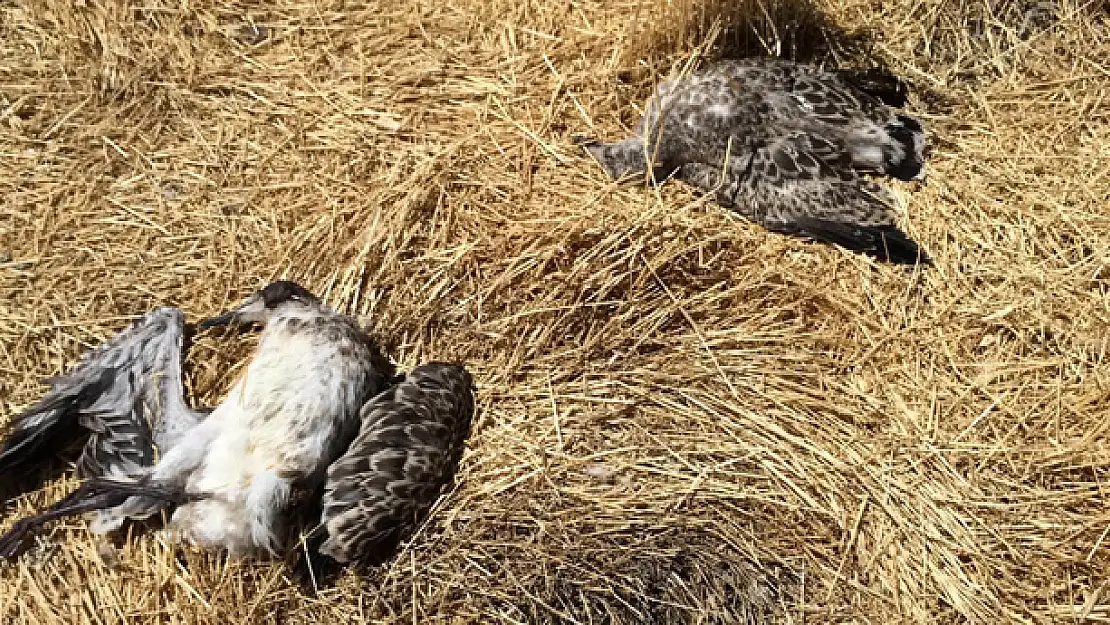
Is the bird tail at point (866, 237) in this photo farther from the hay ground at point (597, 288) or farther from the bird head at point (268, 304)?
the bird head at point (268, 304)

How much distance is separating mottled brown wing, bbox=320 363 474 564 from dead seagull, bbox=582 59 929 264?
53.3 inches

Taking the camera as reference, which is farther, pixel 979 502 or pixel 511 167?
pixel 511 167

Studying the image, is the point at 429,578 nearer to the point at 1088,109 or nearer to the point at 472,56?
the point at 472,56

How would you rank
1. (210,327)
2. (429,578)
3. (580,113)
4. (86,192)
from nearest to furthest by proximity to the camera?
(429,578), (210,327), (86,192), (580,113)

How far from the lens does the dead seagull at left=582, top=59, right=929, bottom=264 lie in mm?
3818

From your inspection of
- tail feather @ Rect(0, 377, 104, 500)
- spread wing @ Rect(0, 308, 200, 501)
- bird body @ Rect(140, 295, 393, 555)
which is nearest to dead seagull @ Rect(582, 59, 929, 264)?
bird body @ Rect(140, 295, 393, 555)

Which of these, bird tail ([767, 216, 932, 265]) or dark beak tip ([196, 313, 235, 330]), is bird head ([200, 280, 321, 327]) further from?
bird tail ([767, 216, 932, 265])

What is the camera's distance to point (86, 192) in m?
3.70

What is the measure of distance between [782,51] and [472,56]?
149 cm

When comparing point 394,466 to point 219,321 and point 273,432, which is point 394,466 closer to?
point 273,432

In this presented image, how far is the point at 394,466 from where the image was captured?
296cm

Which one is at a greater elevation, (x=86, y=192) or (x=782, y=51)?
(x=86, y=192)

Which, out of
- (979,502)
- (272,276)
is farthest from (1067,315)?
(272,276)

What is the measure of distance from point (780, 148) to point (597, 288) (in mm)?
1126
